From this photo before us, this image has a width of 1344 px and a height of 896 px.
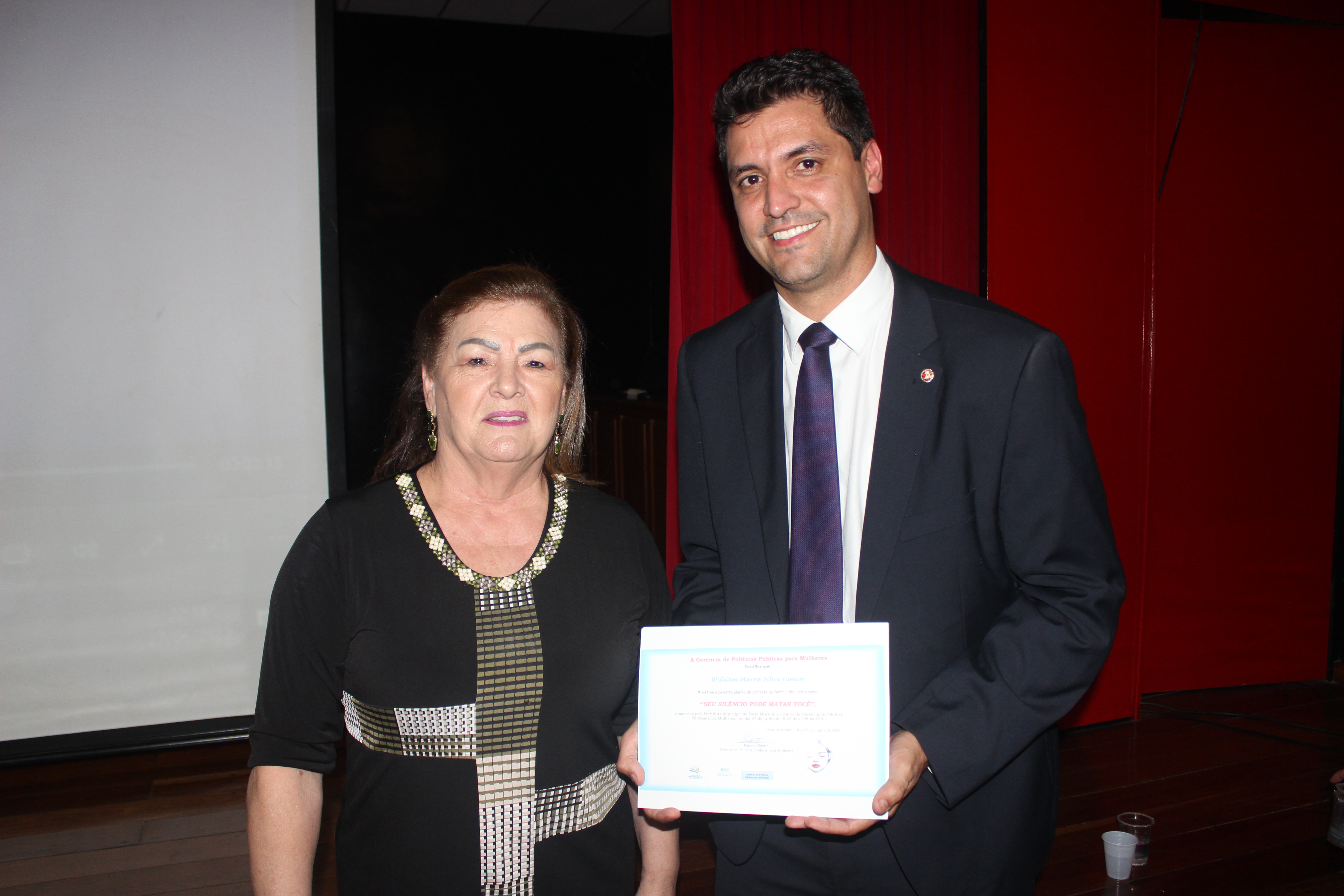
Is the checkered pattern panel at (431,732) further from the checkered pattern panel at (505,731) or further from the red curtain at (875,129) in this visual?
the red curtain at (875,129)

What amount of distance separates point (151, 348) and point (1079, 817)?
3.75 meters

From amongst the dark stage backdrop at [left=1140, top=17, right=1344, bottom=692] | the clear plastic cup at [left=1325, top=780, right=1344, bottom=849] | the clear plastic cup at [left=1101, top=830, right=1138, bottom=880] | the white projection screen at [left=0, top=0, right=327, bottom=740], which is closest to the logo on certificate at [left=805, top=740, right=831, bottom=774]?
the clear plastic cup at [left=1101, top=830, right=1138, bottom=880]

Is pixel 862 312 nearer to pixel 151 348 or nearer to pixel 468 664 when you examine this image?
pixel 468 664

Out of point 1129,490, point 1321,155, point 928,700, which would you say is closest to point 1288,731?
point 1129,490

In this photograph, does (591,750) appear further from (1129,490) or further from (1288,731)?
(1288,731)

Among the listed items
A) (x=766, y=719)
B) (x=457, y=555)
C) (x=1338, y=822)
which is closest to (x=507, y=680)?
(x=457, y=555)

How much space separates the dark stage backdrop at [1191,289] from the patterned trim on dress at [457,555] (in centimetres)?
244

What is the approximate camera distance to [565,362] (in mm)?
1550

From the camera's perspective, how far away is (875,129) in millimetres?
2930

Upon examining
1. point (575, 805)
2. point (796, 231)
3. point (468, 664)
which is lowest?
point (575, 805)

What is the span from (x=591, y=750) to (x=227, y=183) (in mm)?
2946

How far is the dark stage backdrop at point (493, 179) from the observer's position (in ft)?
20.2

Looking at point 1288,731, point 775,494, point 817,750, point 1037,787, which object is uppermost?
point 775,494

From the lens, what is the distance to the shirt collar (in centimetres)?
140
